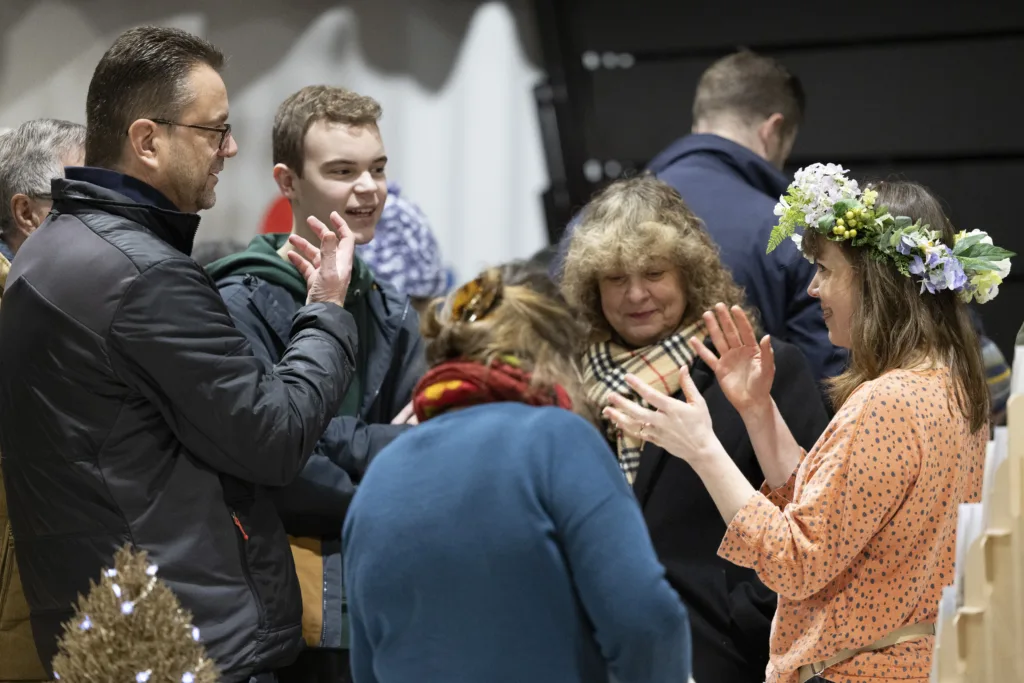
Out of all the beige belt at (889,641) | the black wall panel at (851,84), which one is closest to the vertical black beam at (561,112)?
the black wall panel at (851,84)

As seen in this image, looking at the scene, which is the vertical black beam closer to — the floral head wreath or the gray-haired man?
the gray-haired man

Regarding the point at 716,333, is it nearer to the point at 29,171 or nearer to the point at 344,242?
the point at 344,242

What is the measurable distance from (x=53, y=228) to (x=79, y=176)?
0.10 metres

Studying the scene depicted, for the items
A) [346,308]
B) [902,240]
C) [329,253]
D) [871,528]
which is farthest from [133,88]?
[871,528]

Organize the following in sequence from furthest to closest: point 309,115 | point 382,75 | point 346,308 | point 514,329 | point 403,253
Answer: point 382,75, point 403,253, point 309,115, point 346,308, point 514,329

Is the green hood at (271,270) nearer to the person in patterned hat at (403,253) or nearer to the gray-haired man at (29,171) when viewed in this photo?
the gray-haired man at (29,171)

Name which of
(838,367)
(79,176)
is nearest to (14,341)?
(79,176)

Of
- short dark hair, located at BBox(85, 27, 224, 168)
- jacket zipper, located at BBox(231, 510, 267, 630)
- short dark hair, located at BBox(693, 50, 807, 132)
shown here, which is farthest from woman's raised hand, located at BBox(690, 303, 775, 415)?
short dark hair, located at BBox(693, 50, 807, 132)

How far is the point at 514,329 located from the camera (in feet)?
6.32

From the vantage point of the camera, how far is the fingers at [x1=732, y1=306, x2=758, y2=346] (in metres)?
2.55

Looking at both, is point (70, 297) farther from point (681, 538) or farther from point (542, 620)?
point (681, 538)

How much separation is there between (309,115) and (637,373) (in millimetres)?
912

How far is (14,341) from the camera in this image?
2.28m

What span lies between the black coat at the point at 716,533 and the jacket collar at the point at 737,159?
1128 mm
